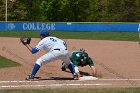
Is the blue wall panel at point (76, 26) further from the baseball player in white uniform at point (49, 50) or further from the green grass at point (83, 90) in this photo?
the green grass at point (83, 90)

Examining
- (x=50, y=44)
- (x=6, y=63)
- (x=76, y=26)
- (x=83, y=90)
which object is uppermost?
(x=50, y=44)

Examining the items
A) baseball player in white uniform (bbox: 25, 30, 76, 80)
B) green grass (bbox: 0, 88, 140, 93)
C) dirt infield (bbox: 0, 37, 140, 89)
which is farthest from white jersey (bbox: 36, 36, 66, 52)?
green grass (bbox: 0, 88, 140, 93)

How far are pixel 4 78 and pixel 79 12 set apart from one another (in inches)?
2377

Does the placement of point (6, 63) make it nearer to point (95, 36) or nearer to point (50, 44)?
point (50, 44)

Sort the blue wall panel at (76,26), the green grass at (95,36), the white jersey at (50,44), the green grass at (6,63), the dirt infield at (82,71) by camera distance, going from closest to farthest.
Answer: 1. the dirt infield at (82,71)
2. the white jersey at (50,44)
3. the green grass at (6,63)
4. the green grass at (95,36)
5. the blue wall panel at (76,26)

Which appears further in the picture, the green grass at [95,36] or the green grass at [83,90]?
the green grass at [95,36]

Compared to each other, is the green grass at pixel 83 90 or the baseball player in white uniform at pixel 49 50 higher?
the baseball player in white uniform at pixel 49 50

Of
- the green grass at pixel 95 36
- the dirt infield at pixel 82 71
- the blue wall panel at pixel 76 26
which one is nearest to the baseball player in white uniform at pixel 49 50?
the dirt infield at pixel 82 71

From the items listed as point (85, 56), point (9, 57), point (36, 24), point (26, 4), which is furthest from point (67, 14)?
point (85, 56)

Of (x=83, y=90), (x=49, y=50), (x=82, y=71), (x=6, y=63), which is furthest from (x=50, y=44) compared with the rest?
(x=6, y=63)

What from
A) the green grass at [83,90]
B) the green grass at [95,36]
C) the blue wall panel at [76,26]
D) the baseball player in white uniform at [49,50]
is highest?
the baseball player in white uniform at [49,50]

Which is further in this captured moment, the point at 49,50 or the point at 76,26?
the point at 76,26

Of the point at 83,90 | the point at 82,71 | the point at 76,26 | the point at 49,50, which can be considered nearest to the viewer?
the point at 83,90

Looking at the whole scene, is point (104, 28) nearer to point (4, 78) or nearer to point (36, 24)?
point (36, 24)
